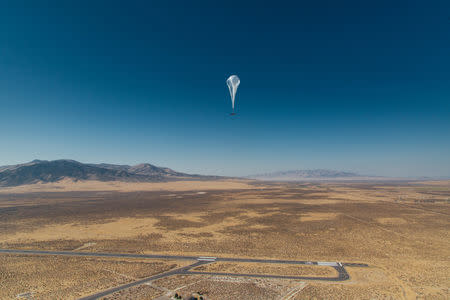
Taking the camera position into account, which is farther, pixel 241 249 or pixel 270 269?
pixel 241 249

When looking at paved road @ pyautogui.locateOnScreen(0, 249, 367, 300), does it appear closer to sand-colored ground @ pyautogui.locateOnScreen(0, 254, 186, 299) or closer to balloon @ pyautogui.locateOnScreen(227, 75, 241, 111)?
sand-colored ground @ pyautogui.locateOnScreen(0, 254, 186, 299)

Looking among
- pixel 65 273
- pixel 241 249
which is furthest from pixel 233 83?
pixel 65 273

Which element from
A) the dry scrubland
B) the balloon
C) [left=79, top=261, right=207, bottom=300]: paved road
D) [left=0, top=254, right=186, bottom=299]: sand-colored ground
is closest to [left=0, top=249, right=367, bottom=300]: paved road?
[left=79, top=261, right=207, bottom=300]: paved road

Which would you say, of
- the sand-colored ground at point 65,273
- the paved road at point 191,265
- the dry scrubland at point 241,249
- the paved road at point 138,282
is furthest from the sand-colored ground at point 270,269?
the sand-colored ground at point 65,273

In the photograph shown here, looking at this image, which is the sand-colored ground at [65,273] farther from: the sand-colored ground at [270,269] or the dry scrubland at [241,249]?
the sand-colored ground at [270,269]

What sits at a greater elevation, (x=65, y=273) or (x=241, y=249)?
(x=65, y=273)

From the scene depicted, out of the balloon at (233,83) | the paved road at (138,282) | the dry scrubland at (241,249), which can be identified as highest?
the balloon at (233,83)

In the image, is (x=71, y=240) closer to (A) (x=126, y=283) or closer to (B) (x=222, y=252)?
(A) (x=126, y=283)

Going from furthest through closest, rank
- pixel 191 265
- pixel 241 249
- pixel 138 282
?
pixel 241 249 < pixel 191 265 < pixel 138 282

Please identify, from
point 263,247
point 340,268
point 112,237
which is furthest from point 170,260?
point 340,268

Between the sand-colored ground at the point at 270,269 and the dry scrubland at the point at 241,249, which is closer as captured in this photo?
the dry scrubland at the point at 241,249

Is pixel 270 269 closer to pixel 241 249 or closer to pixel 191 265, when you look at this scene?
pixel 241 249

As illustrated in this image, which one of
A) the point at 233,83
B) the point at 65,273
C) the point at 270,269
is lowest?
the point at 65,273
